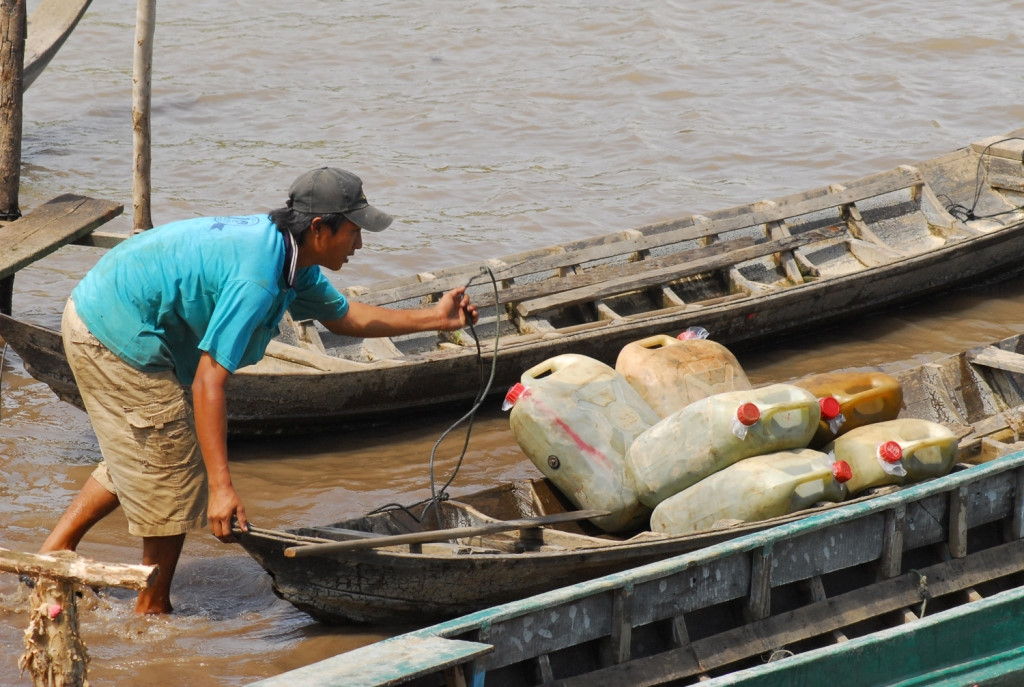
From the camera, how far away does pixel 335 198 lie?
3.82 m

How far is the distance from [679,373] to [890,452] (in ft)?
3.48

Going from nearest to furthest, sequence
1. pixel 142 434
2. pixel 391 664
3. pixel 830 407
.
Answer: pixel 391 664, pixel 142 434, pixel 830 407

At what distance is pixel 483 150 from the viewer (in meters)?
11.8

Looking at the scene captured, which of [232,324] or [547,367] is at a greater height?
[232,324]

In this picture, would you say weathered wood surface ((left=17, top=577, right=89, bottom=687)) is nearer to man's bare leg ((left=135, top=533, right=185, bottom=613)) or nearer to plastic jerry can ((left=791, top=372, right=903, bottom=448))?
man's bare leg ((left=135, top=533, right=185, bottom=613))

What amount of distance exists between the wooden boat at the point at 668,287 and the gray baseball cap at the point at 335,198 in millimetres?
1918

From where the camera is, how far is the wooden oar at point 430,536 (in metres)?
4.13

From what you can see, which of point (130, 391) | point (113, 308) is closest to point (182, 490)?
point (130, 391)

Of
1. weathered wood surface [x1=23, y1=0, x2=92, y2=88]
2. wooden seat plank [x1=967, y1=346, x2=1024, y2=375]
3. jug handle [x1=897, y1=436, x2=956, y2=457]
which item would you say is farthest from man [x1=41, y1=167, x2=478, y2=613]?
weathered wood surface [x1=23, y1=0, x2=92, y2=88]

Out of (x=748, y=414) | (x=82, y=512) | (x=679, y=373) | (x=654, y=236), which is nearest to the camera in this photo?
(x=82, y=512)

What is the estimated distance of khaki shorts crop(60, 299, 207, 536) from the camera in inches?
160

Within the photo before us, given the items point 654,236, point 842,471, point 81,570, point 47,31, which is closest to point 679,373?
point 842,471

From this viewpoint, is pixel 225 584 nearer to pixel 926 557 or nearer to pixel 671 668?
pixel 671 668

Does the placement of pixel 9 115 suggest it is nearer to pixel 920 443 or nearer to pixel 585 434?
pixel 585 434
